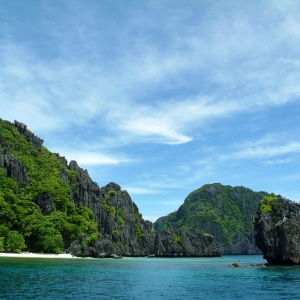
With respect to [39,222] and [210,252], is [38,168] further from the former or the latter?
[210,252]

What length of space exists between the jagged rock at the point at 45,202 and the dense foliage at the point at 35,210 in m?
1.37

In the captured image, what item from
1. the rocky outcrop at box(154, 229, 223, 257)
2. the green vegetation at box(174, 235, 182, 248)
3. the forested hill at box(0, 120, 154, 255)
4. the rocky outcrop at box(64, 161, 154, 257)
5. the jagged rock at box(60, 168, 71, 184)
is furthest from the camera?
the green vegetation at box(174, 235, 182, 248)

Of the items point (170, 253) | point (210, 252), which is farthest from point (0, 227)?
point (210, 252)

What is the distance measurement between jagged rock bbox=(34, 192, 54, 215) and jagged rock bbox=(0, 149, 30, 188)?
7666 millimetres

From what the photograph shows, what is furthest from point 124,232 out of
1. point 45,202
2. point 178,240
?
point 45,202

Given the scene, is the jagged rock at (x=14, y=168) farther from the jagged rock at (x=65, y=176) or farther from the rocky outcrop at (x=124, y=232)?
the jagged rock at (x=65, y=176)

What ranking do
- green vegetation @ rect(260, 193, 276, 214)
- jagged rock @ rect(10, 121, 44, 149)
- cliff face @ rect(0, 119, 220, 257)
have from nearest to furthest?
1. green vegetation @ rect(260, 193, 276, 214)
2. cliff face @ rect(0, 119, 220, 257)
3. jagged rock @ rect(10, 121, 44, 149)

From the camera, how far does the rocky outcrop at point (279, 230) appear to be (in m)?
69.4

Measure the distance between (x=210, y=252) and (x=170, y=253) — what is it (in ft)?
102

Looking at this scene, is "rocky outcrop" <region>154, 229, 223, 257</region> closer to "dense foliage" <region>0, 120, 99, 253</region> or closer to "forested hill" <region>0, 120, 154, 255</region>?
"forested hill" <region>0, 120, 154, 255</region>

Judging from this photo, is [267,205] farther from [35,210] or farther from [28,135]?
[28,135]

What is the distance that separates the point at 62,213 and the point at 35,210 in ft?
34.0

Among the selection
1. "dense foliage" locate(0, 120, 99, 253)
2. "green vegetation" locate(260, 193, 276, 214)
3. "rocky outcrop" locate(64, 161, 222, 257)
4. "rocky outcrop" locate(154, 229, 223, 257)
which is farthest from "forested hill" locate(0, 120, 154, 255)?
"green vegetation" locate(260, 193, 276, 214)

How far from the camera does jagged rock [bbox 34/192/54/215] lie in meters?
109
